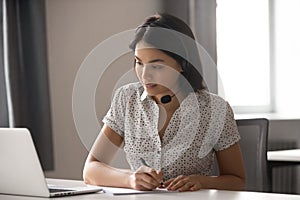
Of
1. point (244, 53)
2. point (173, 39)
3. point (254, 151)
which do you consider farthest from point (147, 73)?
point (244, 53)

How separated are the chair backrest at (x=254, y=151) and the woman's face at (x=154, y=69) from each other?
0.66 metres

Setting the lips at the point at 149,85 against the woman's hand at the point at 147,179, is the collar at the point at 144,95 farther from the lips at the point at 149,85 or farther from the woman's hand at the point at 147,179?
the woman's hand at the point at 147,179

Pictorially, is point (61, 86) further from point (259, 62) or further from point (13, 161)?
point (13, 161)

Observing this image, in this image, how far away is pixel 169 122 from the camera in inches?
90.3

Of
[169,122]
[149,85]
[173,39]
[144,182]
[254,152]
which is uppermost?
[173,39]

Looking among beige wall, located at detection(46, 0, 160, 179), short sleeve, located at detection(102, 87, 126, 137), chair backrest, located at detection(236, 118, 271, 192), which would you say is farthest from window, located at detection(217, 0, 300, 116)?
short sleeve, located at detection(102, 87, 126, 137)

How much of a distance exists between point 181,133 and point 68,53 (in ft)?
5.88

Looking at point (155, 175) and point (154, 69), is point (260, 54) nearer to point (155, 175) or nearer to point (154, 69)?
point (154, 69)

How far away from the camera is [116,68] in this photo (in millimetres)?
4133

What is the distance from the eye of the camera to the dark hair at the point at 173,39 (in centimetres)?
A: 217

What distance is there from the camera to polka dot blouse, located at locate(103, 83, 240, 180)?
2.27m

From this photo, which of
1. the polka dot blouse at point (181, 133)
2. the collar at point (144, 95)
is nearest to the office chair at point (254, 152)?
the polka dot blouse at point (181, 133)

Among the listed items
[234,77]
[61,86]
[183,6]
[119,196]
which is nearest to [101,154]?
[119,196]

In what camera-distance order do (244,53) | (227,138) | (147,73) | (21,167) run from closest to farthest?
(21,167), (147,73), (227,138), (244,53)
